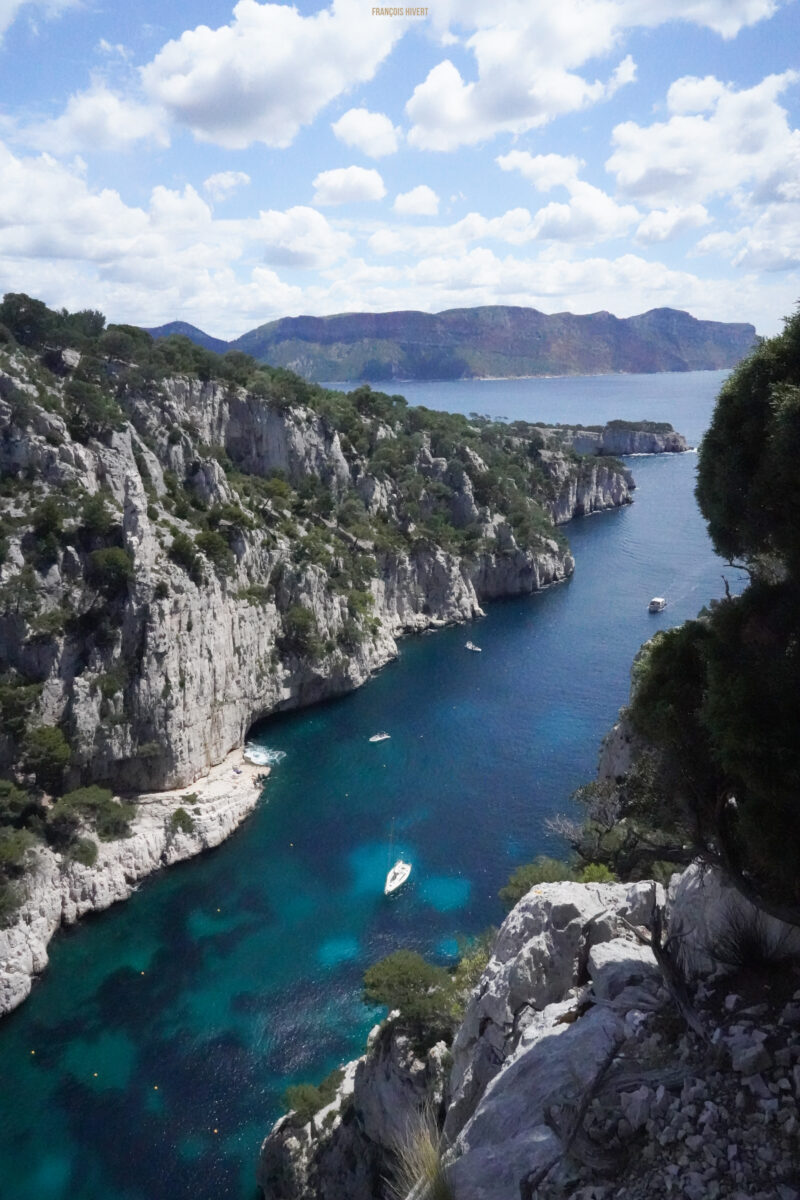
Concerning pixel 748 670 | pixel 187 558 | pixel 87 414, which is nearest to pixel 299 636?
pixel 187 558

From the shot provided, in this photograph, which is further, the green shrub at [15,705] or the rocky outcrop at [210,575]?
the rocky outcrop at [210,575]

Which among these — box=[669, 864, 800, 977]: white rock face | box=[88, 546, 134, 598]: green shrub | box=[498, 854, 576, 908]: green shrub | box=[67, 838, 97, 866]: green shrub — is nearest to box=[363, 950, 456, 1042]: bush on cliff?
box=[498, 854, 576, 908]: green shrub

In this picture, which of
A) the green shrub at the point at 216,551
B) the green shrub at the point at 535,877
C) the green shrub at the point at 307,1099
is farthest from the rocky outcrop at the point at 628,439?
the green shrub at the point at 307,1099

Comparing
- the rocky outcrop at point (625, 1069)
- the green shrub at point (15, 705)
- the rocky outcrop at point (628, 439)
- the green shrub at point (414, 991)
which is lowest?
the green shrub at point (414, 991)

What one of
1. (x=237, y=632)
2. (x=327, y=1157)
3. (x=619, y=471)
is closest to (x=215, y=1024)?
(x=327, y=1157)

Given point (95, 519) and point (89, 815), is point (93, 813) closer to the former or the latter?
point (89, 815)

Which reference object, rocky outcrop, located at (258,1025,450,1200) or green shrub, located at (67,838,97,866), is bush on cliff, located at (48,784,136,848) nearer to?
green shrub, located at (67,838,97,866)

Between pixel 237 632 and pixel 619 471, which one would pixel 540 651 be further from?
pixel 619 471

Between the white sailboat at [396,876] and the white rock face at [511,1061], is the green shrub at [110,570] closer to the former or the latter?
the white sailboat at [396,876]
